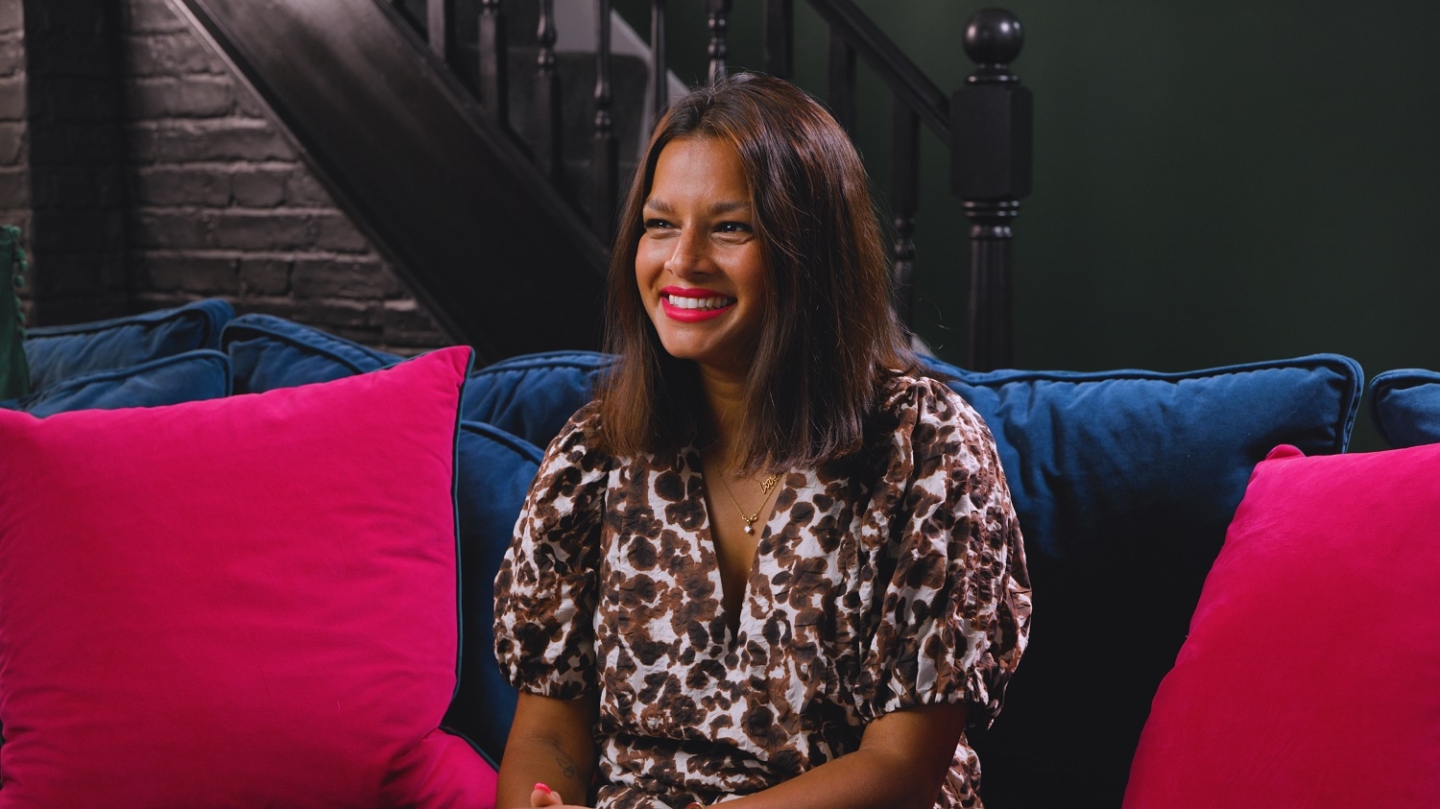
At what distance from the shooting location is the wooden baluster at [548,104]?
2494 mm

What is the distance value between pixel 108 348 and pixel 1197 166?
238cm

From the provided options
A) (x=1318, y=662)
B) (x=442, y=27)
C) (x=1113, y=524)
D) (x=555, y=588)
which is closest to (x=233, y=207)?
(x=442, y=27)

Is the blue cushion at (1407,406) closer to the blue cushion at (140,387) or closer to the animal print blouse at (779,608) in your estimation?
the animal print blouse at (779,608)

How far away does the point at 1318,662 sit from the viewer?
1.04 meters

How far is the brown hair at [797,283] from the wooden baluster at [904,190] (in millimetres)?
1062

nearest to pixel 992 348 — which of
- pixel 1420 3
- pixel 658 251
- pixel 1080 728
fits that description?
pixel 1080 728

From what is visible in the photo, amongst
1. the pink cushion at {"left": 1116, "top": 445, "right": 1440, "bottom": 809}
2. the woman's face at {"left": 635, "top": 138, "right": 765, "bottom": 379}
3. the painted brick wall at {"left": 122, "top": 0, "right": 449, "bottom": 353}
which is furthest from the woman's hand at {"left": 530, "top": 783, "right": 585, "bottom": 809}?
the painted brick wall at {"left": 122, "top": 0, "right": 449, "bottom": 353}

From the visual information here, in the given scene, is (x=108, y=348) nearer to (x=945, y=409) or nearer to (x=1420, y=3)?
(x=945, y=409)

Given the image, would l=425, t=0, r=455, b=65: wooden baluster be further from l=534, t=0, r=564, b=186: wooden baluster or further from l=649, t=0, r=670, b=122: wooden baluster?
l=649, t=0, r=670, b=122: wooden baluster

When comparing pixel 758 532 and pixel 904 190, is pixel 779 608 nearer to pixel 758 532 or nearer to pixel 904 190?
pixel 758 532

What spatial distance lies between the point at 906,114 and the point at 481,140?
845 mm

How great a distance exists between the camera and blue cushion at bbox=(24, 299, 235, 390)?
5.90 ft

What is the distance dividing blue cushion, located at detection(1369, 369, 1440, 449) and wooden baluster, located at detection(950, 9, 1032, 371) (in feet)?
2.95

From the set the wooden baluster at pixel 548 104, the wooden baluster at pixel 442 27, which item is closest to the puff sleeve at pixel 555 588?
the wooden baluster at pixel 548 104
